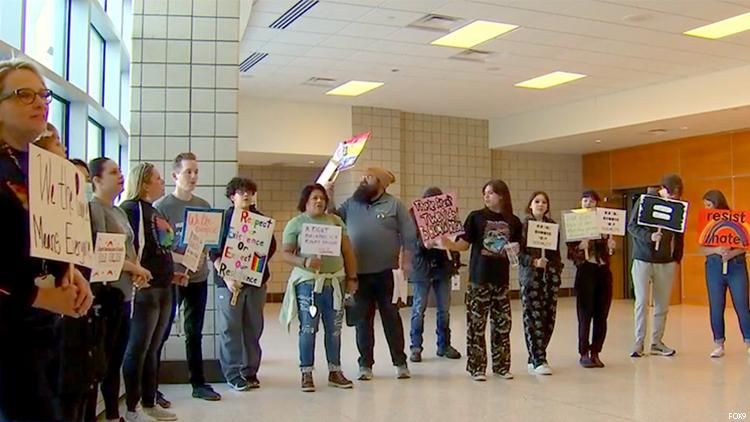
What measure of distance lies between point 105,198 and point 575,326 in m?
6.24

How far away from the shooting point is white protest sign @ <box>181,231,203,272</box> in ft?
13.1

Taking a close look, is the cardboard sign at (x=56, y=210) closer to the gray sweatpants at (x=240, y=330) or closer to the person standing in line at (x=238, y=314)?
the person standing in line at (x=238, y=314)

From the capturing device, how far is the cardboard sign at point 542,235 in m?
5.11

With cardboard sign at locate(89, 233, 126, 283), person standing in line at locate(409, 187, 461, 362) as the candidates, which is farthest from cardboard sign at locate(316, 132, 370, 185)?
cardboard sign at locate(89, 233, 126, 283)

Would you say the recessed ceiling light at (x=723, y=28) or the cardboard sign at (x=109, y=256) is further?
the recessed ceiling light at (x=723, y=28)

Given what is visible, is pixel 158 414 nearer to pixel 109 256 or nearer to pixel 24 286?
pixel 109 256

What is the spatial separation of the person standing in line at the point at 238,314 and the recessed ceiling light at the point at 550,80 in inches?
235

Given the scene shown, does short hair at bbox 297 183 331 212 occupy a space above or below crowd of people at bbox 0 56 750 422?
above

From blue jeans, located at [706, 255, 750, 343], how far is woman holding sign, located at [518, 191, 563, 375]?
5.52ft

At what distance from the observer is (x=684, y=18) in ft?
22.8

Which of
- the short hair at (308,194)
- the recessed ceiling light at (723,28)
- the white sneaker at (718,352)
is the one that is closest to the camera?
the short hair at (308,194)

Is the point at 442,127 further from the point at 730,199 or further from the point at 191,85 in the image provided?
the point at 191,85

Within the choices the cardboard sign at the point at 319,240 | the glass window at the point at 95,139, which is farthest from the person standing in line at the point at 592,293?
the glass window at the point at 95,139

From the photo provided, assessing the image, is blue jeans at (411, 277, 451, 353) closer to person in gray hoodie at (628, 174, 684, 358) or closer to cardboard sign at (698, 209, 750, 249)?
person in gray hoodie at (628, 174, 684, 358)
